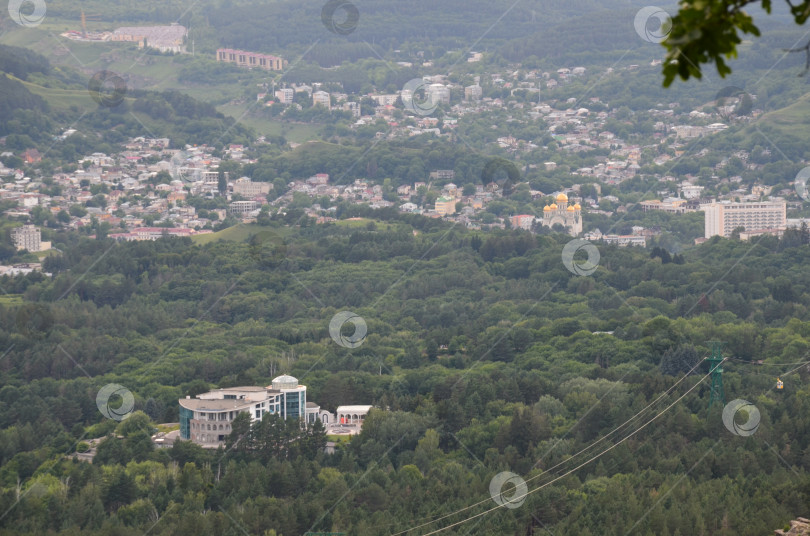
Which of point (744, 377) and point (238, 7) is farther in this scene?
point (238, 7)

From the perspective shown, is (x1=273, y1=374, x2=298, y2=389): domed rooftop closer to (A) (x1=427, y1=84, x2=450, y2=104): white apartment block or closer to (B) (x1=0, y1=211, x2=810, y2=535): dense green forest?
(B) (x1=0, y1=211, x2=810, y2=535): dense green forest

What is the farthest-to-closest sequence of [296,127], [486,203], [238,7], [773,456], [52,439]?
[238,7]
[296,127]
[486,203]
[52,439]
[773,456]

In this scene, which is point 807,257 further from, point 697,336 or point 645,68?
point 645,68

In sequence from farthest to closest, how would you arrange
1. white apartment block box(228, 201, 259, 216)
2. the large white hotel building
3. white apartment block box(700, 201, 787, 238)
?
white apartment block box(228, 201, 259, 216) → white apartment block box(700, 201, 787, 238) → the large white hotel building

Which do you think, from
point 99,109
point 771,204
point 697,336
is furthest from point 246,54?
point 697,336

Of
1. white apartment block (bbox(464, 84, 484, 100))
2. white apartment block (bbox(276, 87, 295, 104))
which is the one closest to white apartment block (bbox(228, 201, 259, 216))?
white apartment block (bbox(276, 87, 295, 104))

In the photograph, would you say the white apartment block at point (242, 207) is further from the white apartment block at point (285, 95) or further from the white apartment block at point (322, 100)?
the white apartment block at point (285, 95)
